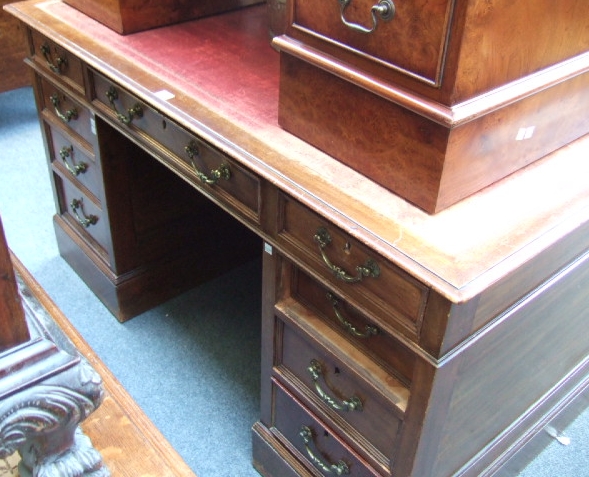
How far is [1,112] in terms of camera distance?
3.27 meters

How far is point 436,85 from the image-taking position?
93 cm

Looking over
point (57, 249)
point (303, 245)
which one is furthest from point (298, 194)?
point (57, 249)

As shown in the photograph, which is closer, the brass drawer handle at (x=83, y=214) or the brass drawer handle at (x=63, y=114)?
the brass drawer handle at (x=63, y=114)

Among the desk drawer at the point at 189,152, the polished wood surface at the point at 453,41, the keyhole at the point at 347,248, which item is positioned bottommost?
the desk drawer at the point at 189,152

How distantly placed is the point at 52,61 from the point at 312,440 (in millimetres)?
1182

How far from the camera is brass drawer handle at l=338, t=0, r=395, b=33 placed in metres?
0.94

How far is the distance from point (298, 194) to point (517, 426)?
2.65ft

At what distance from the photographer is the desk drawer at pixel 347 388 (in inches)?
45.4

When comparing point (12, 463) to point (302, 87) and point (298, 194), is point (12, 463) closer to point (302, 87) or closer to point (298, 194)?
point (298, 194)

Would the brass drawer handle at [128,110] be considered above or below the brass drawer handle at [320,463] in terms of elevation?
above

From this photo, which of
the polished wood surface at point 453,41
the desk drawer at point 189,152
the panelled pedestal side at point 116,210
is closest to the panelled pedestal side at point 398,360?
the desk drawer at point 189,152

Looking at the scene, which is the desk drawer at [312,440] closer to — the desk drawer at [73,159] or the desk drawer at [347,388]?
the desk drawer at [347,388]

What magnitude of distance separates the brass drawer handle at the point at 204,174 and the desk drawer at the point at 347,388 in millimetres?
291

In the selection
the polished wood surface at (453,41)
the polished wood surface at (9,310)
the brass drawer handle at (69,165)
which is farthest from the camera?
the brass drawer handle at (69,165)
